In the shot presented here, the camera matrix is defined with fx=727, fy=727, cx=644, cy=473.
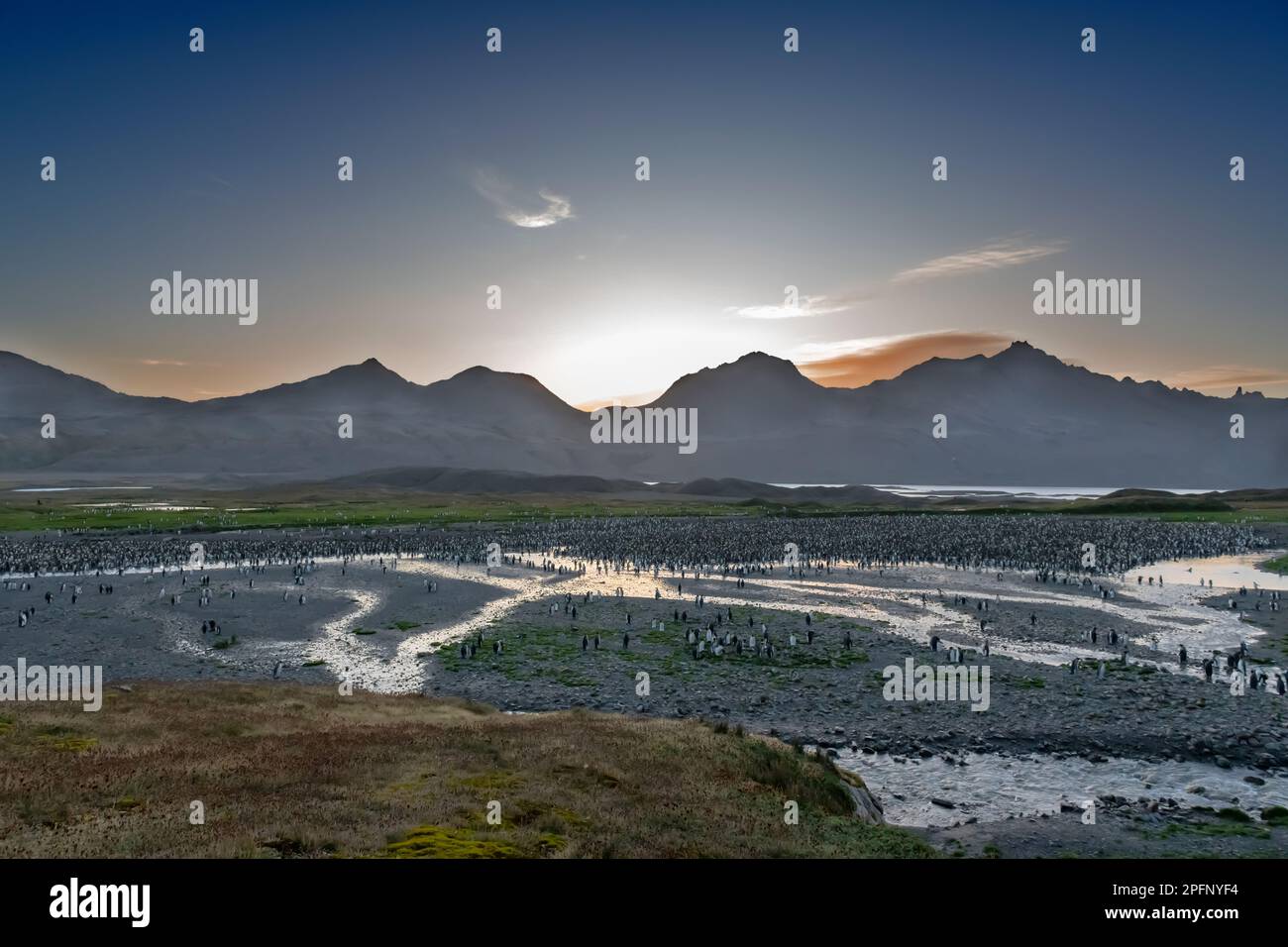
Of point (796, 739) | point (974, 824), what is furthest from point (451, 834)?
→ point (796, 739)
